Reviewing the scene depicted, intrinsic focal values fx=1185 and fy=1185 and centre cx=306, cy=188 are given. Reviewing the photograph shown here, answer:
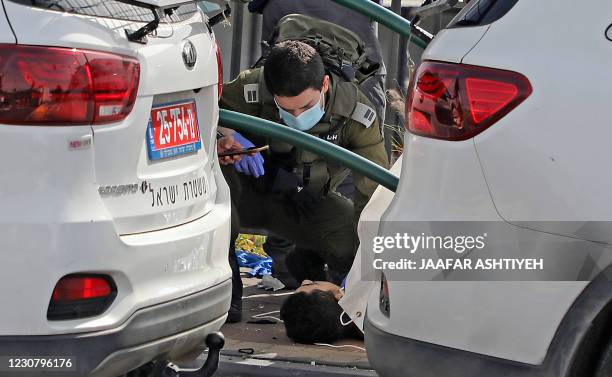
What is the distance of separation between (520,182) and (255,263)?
4.25 m

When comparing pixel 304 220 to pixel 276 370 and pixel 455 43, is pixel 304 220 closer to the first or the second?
pixel 276 370

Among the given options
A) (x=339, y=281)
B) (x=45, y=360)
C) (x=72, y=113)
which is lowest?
(x=339, y=281)

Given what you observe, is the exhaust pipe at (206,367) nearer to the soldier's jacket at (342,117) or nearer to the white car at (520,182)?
the white car at (520,182)

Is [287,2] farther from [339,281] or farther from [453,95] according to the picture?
[453,95]

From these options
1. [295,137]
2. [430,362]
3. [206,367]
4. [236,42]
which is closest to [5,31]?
[206,367]

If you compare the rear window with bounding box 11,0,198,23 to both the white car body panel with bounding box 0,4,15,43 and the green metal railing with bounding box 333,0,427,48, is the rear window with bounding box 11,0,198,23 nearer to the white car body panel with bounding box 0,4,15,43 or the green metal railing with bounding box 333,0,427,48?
the white car body panel with bounding box 0,4,15,43

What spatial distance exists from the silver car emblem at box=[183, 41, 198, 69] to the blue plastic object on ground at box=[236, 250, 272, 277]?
3230mm

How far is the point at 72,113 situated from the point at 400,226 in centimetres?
94

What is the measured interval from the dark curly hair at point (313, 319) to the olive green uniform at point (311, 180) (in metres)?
0.61

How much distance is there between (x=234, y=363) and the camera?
4941 mm

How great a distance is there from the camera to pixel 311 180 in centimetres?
594

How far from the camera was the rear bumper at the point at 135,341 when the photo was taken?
314 cm

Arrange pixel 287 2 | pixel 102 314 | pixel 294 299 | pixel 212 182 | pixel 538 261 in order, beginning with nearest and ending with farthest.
→ pixel 538 261 → pixel 102 314 → pixel 212 182 → pixel 294 299 → pixel 287 2

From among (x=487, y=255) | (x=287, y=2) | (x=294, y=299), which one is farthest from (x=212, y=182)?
(x=287, y=2)
